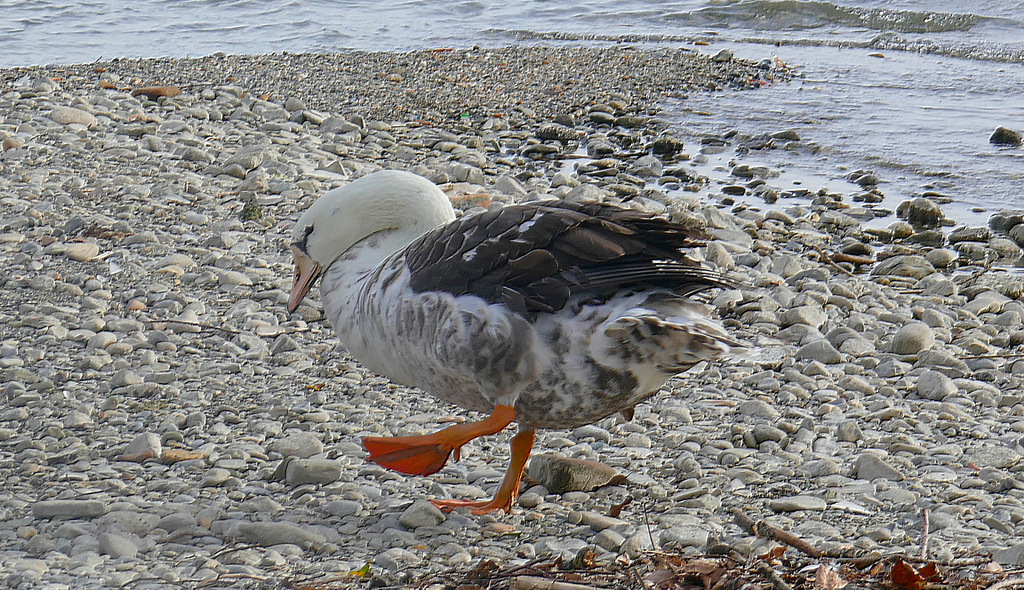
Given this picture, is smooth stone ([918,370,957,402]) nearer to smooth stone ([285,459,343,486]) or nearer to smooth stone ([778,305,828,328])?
smooth stone ([778,305,828,328])

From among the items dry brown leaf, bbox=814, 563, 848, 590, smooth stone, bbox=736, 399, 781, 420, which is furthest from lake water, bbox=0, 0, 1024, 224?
dry brown leaf, bbox=814, 563, 848, 590

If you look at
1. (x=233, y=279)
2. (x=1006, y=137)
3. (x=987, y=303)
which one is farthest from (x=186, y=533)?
(x=1006, y=137)

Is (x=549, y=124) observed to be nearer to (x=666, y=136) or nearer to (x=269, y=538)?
(x=666, y=136)

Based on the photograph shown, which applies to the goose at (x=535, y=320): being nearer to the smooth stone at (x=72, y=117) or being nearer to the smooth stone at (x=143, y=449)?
the smooth stone at (x=143, y=449)

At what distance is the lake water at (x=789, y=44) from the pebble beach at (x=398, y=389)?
88cm

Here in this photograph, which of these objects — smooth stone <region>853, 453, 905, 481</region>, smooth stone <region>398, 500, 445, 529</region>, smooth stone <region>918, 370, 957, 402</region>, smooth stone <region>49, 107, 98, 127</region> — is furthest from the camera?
smooth stone <region>49, 107, 98, 127</region>

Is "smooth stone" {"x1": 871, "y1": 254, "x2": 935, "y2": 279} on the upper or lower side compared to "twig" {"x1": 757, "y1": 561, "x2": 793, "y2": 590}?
lower

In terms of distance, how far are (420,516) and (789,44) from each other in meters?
14.9

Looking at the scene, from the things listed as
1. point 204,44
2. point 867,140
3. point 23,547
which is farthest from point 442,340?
point 204,44

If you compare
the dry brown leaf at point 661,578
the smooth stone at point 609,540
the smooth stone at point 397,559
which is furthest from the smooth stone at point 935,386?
the smooth stone at point 397,559

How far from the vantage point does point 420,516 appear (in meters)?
3.91

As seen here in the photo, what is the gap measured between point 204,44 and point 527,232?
568 inches

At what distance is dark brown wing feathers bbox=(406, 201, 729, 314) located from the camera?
12.0 ft

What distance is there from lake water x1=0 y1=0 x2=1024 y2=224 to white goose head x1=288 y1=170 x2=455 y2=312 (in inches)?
202
